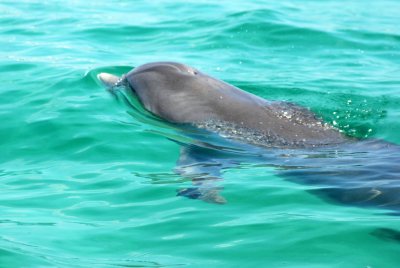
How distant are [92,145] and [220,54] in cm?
611

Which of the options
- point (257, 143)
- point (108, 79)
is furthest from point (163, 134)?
point (108, 79)

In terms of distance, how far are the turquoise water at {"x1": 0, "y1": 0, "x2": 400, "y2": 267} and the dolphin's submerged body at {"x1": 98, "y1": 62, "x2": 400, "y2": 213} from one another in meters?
0.23

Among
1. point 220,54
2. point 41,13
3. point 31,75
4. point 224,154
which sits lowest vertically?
point 224,154

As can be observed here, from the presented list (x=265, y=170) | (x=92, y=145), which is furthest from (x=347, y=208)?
(x=92, y=145)

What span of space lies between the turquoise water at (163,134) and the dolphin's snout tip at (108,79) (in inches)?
7.9

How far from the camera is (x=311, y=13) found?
1991 cm

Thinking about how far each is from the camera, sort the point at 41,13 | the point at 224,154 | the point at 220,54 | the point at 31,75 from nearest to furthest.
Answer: the point at 224,154 → the point at 31,75 → the point at 220,54 → the point at 41,13

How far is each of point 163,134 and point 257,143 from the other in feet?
4.23

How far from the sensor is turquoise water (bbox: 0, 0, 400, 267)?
6402 millimetres

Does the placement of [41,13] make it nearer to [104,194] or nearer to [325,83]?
[325,83]

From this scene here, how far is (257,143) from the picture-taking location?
9172mm

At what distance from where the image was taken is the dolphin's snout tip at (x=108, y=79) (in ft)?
38.0

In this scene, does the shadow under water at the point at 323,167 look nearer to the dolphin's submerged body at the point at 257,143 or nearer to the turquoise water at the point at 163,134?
the dolphin's submerged body at the point at 257,143

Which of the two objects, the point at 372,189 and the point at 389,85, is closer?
the point at 372,189
